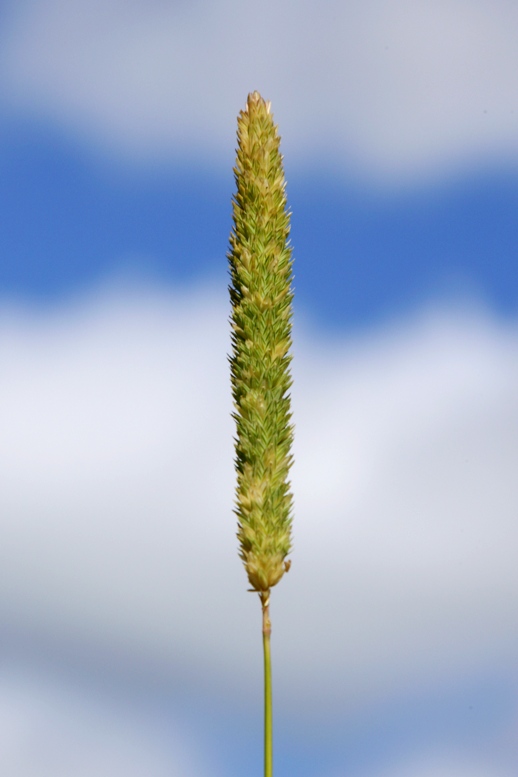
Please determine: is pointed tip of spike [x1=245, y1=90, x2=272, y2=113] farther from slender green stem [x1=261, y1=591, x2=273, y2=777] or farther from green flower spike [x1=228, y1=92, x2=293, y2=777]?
slender green stem [x1=261, y1=591, x2=273, y2=777]

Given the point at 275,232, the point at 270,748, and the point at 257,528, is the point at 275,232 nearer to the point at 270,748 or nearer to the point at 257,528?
the point at 257,528

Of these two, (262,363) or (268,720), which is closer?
(268,720)

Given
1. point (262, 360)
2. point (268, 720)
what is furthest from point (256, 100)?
point (268, 720)

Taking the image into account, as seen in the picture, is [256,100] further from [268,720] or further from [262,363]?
[268,720]

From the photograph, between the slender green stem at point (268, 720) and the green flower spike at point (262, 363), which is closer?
the slender green stem at point (268, 720)

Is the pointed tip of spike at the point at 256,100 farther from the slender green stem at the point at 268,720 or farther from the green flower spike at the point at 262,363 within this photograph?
the slender green stem at the point at 268,720

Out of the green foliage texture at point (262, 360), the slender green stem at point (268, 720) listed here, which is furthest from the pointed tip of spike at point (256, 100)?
the slender green stem at point (268, 720)

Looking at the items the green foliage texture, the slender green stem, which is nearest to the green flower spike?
the green foliage texture

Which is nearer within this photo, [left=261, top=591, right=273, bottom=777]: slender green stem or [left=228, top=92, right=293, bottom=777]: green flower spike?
[left=261, top=591, right=273, bottom=777]: slender green stem
